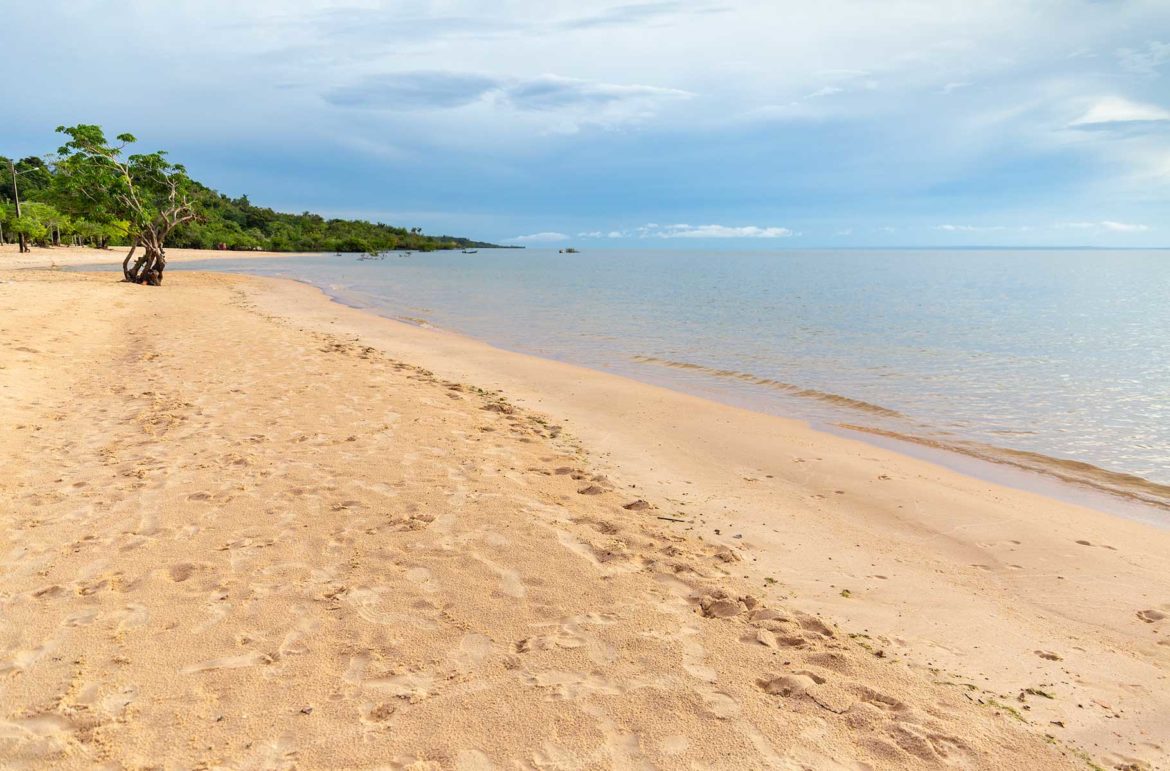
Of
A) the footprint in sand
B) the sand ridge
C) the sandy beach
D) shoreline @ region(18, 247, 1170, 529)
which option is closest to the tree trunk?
the sandy beach

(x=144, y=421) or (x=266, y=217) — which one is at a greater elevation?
(x=266, y=217)

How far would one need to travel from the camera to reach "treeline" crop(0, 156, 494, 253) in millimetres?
33906

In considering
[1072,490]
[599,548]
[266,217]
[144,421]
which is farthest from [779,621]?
[266,217]

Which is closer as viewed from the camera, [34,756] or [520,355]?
[34,756]

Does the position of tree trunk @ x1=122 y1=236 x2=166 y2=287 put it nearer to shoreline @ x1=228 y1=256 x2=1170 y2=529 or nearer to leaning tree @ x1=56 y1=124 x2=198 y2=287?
leaning tree @ x1=56 y1=124 x2=198 y2=287

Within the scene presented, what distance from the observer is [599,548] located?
535 centimetres

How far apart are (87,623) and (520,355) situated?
14142 millimetres

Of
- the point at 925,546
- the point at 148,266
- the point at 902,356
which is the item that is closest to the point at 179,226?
the point at 148,266

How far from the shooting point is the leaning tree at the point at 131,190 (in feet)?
96.1

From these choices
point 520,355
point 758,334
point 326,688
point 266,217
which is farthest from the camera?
point 266,217

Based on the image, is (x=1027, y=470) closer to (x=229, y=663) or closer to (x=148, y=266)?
(x=229, y=663)

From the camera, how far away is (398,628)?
4.06 meters

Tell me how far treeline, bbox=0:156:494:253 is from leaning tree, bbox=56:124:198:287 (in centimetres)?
34

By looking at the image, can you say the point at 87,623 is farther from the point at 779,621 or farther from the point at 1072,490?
the point at 1072,490
